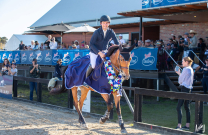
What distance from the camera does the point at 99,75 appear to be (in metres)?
6.22

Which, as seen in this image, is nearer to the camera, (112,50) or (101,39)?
(112,50)

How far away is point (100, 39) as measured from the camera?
649 centimetres

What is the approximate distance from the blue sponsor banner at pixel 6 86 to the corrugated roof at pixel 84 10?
36.1ft

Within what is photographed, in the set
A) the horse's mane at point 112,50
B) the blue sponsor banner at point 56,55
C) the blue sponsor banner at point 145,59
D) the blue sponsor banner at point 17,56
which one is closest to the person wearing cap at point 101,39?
the horse's mane at point 112,50

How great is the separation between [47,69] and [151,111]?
29.2ft

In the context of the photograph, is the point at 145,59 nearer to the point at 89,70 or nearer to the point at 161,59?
the point at 161,59

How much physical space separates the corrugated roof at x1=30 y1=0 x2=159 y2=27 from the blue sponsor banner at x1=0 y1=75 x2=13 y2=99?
1099cm

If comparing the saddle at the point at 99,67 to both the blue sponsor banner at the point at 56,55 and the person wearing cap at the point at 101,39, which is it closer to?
the person wearing cap at the point at 101,39

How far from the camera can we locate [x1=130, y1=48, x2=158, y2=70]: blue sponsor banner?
455 inches

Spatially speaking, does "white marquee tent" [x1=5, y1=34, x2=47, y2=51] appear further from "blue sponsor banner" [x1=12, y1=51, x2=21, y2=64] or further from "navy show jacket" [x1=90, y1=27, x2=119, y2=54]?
"navy show jacket" [x1=90, y1=27, x2=119, y2=54]

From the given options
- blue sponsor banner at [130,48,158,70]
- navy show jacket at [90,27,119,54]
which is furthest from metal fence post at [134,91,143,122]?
blue sponsor banner at [130,48,158,70]

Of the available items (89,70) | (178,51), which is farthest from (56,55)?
(89,70)

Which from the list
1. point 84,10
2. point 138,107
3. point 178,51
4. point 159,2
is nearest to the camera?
point 138,107

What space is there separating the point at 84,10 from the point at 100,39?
21261 mm
